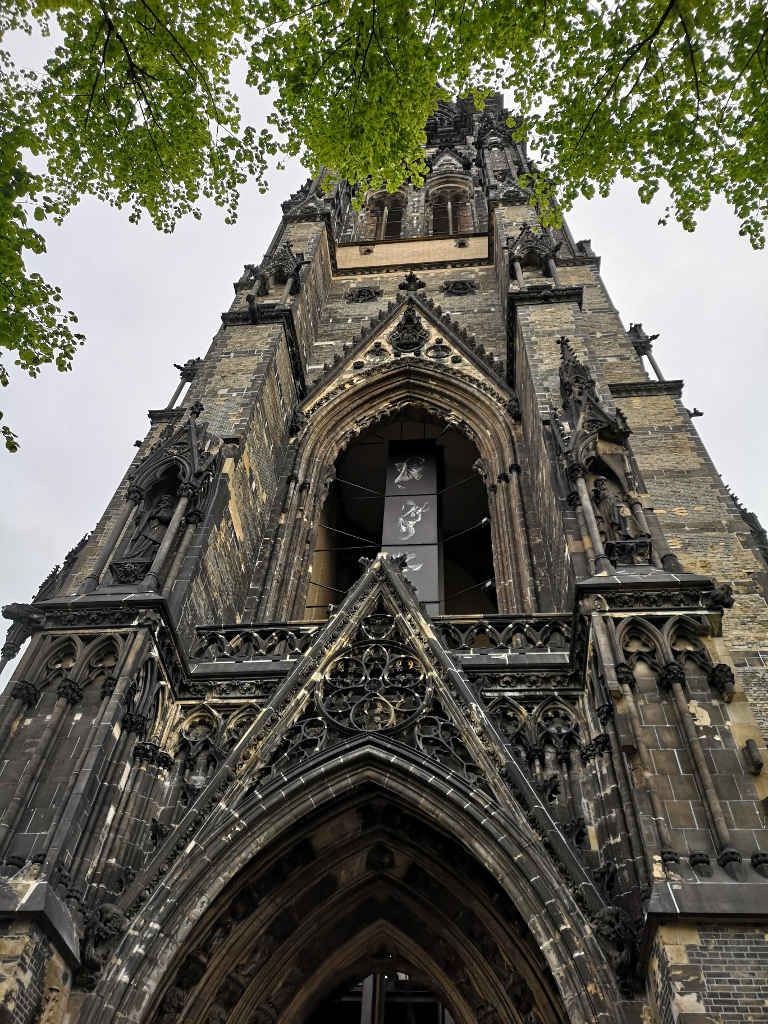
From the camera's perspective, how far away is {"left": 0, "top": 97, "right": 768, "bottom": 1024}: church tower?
20.5 ft

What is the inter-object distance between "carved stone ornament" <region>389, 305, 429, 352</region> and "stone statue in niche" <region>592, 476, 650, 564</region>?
24.8 feet

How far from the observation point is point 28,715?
7.62 m

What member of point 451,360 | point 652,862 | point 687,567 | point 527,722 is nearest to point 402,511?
point 451,360

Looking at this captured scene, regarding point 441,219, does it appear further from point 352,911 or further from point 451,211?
point 352,911

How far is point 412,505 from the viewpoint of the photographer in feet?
48.1

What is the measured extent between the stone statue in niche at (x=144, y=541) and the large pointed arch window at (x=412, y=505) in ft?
13.3

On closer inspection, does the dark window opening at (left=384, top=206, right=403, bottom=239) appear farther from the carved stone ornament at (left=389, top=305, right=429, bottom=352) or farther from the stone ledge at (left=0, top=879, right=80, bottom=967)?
the stone ledge at (left=0, top=879, right=80, bottom=967)

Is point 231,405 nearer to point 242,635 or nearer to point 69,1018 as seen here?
point 242,635

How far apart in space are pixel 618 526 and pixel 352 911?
4304mm

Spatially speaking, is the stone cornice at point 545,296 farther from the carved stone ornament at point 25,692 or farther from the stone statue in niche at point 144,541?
the carved stone ornament at point 25,692

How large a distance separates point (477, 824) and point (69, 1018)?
3165 mm

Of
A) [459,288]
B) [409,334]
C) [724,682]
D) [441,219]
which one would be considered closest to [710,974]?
[724,682]

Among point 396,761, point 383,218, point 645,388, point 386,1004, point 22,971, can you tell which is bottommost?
point 22,971

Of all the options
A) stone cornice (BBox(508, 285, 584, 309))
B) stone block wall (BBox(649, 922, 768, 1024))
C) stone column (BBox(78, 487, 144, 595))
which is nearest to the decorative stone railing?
stone column (BBox(78, 487, 144, 595))
